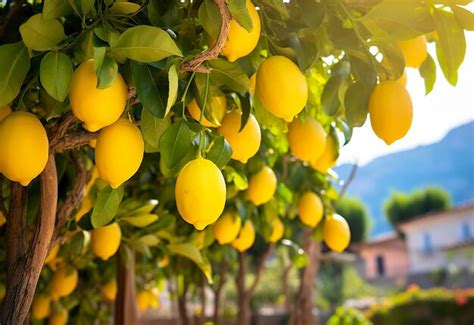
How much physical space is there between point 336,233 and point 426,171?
69.0 m

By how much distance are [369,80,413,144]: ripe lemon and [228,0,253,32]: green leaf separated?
0.28 m

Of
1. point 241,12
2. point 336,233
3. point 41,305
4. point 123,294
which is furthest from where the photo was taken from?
point 41,305

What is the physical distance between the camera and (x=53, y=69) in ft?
2.73

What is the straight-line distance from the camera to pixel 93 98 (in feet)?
2.69

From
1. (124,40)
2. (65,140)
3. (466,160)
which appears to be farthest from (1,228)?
(466,160)

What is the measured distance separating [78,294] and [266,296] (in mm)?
12367

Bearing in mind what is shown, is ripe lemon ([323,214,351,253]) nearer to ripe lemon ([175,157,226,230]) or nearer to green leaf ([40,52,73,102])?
ripe lemon ([175,157,226,230])

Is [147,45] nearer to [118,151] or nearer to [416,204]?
[118,151]

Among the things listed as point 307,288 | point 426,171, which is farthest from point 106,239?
point 426,171

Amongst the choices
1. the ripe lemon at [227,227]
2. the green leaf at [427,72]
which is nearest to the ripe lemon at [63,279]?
the ripe lemon at [227,227]

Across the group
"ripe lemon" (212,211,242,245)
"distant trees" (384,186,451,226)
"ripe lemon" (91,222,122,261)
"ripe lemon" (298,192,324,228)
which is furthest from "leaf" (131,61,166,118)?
"distant trees" (384,186,451,226)

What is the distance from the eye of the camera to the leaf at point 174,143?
870 millimetres

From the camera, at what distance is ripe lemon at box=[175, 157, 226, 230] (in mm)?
839

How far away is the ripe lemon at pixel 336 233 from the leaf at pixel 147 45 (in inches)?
38.3
